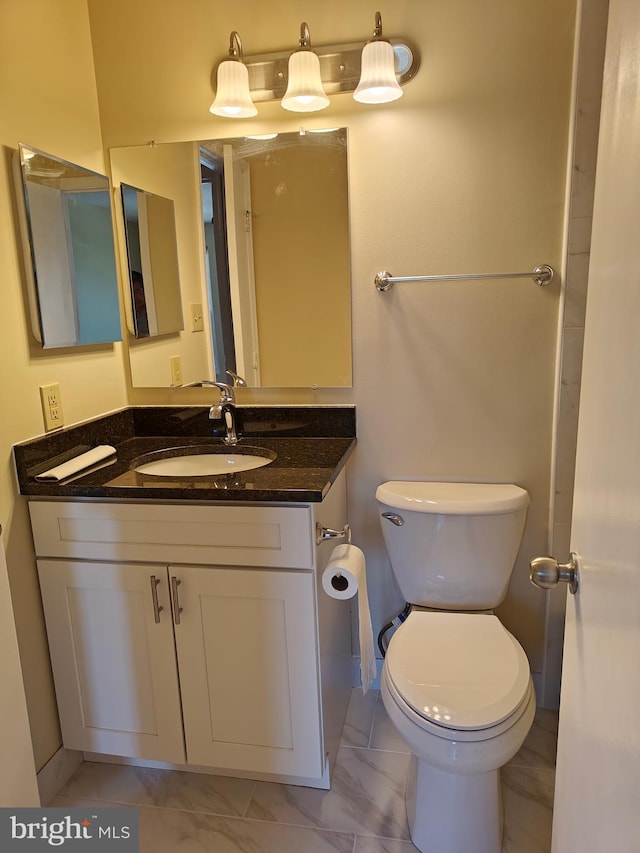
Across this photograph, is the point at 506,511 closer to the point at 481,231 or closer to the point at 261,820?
the point at 481,231

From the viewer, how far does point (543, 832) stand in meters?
1.54

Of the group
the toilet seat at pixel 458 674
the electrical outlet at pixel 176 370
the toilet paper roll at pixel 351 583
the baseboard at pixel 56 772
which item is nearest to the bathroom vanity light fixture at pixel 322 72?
the electrical outlet at pixel 176 370

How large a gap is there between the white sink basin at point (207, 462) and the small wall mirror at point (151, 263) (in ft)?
1.43

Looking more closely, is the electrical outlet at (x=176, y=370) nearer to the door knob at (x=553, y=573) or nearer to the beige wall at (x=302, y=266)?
the beige wall at (x=302, y=266)

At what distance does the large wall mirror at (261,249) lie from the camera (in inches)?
72.2

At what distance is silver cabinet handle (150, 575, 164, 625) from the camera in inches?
62.0

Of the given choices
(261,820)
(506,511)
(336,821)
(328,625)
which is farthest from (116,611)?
(506,511)

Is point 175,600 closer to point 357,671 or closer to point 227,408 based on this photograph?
point 227,408

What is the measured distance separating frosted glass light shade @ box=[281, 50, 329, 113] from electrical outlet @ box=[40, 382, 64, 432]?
3.45ft

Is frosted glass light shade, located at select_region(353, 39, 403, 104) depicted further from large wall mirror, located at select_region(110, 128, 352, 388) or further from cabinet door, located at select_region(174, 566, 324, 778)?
cabinet door, located at select_region(174, 566, 324, 778)

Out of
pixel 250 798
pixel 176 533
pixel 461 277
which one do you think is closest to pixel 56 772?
pixel 250 798

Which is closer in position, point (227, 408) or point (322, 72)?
point (322, 72)

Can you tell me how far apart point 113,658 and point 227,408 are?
80 cm

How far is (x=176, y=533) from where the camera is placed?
155 cm
